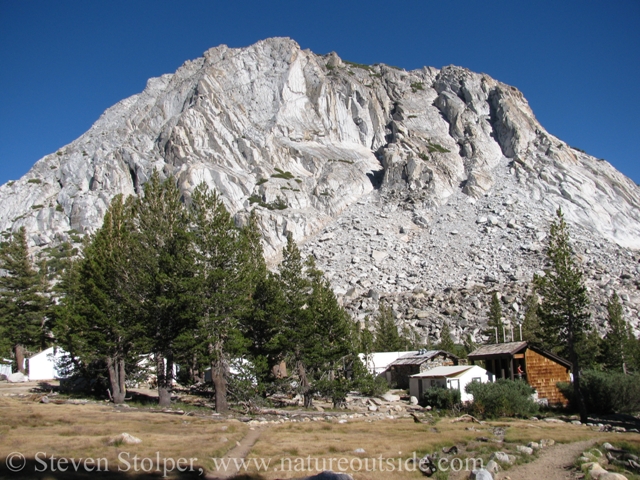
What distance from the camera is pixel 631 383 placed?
3120 cm

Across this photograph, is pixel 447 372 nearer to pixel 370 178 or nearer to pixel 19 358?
pixel 19 358

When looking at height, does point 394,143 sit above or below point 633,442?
above

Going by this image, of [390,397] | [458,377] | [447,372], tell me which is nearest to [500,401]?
[458,377]

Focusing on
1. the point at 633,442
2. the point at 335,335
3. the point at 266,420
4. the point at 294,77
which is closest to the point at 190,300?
the point at 266,420

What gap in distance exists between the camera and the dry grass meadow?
44.1 ft

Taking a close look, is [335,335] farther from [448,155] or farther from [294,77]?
[294,77]

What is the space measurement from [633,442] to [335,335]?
64.8 ft

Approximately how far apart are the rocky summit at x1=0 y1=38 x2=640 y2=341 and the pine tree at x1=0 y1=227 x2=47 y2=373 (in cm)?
4630

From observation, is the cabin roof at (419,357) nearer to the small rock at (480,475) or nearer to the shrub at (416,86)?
the small rock at (480,475)

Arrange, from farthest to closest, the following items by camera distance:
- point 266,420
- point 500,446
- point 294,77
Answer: point 294,77 → point 266,420 → point 500,446

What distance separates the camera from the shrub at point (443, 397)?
3309cm

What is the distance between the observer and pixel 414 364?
44969 millimetres

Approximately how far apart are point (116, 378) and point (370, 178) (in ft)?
355

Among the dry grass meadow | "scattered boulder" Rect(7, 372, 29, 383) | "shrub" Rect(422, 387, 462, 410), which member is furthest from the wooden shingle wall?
"scattered boulder" Rect(7, 372, 29, 383)
